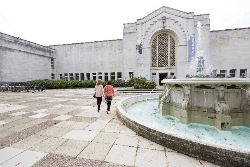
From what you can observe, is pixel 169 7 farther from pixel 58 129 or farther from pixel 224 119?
pixel 58 129

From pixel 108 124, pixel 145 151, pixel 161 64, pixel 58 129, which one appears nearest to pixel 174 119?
pixel 108 124

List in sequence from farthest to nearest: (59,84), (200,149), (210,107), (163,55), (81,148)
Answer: (163,55), (59,84), (210,107), (81,148), (200,149)

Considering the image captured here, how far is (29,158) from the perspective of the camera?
3.24 meters

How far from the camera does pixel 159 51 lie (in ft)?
98.0

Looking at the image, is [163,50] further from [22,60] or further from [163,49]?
[22,60]

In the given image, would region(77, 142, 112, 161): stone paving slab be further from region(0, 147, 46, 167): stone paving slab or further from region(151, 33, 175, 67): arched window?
region(151, 33, 175, 67): arched window

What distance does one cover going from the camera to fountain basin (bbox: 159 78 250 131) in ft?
17.2

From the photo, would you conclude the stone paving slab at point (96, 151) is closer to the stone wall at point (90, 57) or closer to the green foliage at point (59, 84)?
the green foliage at point (59, 84)

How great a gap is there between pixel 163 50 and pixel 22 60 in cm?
2723

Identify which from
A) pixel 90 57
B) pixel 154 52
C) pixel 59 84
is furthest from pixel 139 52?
pixel 59 84

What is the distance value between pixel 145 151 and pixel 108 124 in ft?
7.71

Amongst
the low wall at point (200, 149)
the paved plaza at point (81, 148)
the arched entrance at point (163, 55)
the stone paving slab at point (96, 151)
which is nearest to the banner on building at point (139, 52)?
the arched entrance at point (163, 55)

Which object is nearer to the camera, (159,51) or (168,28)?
(168,28)

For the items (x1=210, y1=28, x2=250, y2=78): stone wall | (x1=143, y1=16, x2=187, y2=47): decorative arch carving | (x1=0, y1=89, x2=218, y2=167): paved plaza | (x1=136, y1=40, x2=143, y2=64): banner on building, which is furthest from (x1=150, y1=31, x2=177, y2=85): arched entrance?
(x1=0, y1=89, x2=218, y2=167): paved plaza
